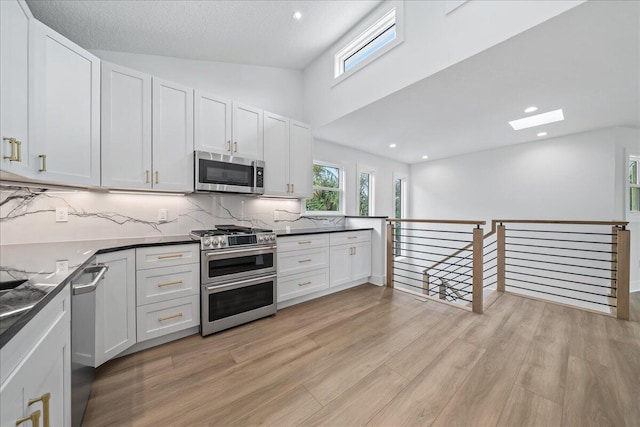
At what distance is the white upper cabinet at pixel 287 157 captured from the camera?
3000 millimetres

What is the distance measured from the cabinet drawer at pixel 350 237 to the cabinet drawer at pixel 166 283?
5.55 ft

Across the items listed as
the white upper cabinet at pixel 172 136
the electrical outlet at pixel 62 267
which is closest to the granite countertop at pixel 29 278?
the electrical outlet at pixel 62 267

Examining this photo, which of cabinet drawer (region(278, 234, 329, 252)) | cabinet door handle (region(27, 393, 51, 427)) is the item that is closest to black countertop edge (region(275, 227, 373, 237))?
cabinet drawer (region(278, 234, 329, 252))

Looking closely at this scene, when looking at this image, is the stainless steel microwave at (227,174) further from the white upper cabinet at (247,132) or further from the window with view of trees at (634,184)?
the window with view of trees at (634,184)

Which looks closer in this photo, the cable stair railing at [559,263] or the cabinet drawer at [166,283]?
the cabinet drawer at [166,283]

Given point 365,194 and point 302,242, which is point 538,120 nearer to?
point 365,194

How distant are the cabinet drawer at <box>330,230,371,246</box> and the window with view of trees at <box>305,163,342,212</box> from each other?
0.87 metres

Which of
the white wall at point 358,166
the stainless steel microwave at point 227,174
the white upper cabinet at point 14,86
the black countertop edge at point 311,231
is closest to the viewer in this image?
the white upper cabinet at point 14,86

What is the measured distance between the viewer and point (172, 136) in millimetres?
2307

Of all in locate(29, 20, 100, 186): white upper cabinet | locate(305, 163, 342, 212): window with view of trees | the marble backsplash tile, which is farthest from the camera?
locate(305, 163, 342, 212): window with view of trees

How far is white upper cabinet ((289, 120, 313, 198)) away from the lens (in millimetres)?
3246

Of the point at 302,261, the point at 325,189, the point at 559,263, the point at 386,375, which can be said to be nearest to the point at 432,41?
the point at 325,189

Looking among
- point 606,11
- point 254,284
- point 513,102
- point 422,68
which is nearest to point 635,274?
point 513,102

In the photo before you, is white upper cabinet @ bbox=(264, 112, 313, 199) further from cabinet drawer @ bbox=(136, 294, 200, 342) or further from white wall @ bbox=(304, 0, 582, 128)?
cabinet drawer @ bbox=(136, 294, 200, 342)
